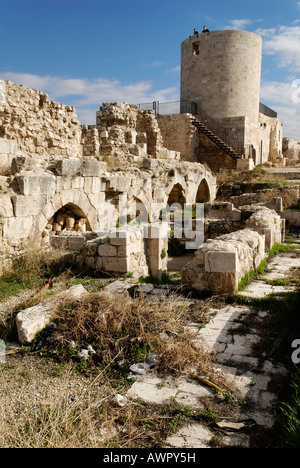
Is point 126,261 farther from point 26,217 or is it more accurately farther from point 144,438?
point 144,438

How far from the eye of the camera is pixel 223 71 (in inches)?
947

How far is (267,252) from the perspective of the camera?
8836 mm

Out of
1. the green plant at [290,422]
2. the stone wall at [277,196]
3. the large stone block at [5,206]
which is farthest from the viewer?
the stone wall at [277,196]

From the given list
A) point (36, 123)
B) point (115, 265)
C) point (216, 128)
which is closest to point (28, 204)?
point (115, 265)

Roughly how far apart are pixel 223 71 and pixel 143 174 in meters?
14.5

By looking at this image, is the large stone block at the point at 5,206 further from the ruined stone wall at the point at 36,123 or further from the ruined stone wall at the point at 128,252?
the ruined stone wall at the point at 36,123

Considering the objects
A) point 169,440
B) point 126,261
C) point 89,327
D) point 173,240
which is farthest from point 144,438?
point 173,240

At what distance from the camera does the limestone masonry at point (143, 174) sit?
21.7 ft

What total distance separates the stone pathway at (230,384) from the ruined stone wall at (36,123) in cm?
835

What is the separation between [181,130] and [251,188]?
6.72 m

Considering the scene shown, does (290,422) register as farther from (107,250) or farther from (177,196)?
(177,196)

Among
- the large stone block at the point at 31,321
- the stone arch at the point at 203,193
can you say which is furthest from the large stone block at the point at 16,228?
the stone arch at the point at 203,193

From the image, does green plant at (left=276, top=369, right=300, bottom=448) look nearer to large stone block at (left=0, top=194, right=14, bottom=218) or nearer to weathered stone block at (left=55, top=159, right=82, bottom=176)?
large stone block at (left=0, top=194, right=14, bottom=218)

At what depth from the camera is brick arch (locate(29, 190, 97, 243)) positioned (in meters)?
7.91
